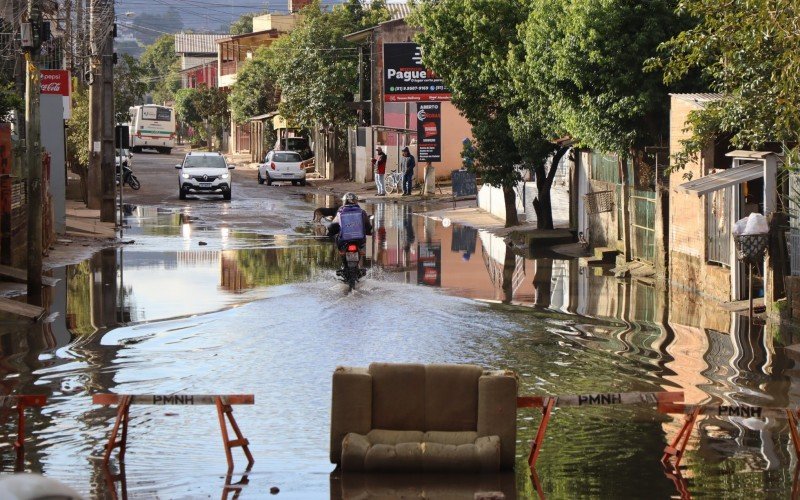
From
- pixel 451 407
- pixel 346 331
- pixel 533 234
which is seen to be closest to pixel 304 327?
pixel 346 331

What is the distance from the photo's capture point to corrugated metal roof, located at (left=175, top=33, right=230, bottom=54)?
149375mm

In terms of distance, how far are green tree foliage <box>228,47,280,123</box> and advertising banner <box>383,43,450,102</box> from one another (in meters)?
28.8

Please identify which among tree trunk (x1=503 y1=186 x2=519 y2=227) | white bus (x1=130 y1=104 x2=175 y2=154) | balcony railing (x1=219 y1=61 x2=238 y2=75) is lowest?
tree trunk (x1=503 y1=186 x2=519 y2=227)

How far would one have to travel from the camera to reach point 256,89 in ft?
282

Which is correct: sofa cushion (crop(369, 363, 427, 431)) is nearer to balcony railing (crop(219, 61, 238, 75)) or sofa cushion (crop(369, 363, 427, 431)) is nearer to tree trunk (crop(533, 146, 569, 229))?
tree trunk (crop(533, 146, 569, 229))

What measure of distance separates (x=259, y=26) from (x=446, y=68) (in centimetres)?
7861

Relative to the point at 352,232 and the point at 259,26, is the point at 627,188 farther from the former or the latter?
the point at 259,26

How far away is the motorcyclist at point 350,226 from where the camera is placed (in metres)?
21.6

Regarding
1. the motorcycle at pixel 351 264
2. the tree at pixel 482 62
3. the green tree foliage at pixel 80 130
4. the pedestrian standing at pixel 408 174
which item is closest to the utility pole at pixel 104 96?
the tree at pixel 482 62

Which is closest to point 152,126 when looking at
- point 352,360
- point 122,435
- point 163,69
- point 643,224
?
point 643,224

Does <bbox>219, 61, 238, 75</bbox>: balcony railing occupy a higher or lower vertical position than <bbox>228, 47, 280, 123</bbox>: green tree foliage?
higher

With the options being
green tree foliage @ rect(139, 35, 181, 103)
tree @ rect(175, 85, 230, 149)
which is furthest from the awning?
green tree foliage @ rect(139, 35, 181, 103)

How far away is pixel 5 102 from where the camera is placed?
23.0 metres

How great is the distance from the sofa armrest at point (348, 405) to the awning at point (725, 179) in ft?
34.1
